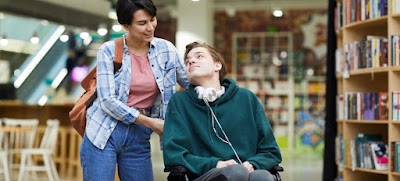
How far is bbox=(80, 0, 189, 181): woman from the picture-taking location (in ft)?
7.35

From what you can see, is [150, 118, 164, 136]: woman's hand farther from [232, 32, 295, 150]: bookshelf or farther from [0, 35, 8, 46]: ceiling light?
[232, 32, 295, 150]: bookshelf

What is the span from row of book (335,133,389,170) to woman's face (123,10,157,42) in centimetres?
225

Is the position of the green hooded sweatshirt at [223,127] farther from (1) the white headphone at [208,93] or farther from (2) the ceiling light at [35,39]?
(2) the ceiling light at [35,39]

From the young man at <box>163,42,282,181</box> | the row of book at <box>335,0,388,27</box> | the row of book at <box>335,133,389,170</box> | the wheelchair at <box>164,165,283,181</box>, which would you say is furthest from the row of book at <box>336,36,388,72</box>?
the wheelchair at <box>164,165,283,181</box>

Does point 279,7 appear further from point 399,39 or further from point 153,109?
point 153,109

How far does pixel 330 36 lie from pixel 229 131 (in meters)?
2.80

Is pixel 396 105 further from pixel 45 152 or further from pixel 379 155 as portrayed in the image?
pixel 45 152

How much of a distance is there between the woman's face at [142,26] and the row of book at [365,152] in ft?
7.37

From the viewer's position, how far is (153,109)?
2.43 meters

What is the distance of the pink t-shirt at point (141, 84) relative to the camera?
232 cm

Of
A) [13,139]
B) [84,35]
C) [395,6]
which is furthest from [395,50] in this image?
[13,139]

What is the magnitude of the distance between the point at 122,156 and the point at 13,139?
2.86 metres

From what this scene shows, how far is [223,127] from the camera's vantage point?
90.8 inches

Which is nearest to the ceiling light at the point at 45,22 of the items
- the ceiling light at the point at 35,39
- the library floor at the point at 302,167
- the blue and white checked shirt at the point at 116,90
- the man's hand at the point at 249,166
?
the ceiling light at the point at 35,39
